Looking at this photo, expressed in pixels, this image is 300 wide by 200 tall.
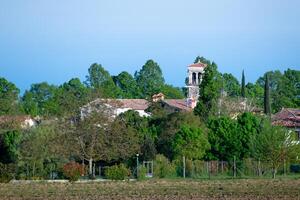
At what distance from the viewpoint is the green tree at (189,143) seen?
6562 cm

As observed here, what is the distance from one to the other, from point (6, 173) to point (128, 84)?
91330 millimetres

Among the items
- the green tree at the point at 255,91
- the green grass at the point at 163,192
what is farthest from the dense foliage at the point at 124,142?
the green tree at the point at 255,91

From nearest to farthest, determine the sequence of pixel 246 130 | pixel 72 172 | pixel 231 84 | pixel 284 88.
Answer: pixel 72 172 < pixel 246 130 < pixel 284 88 < pixel 231 84

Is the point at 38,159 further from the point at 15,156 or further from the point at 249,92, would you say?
the point at 249,92

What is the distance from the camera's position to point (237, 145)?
67.1 m

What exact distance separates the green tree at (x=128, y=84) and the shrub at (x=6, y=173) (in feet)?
276

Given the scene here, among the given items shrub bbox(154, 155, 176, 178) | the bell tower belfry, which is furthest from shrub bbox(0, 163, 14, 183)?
the bell tower belfry

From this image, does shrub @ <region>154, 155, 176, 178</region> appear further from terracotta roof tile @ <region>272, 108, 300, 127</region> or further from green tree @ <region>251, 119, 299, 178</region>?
terracotta roof tile @ <region>272, 108, 300, 127</region>

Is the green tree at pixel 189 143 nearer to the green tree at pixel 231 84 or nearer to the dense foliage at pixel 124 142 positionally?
the dense foliage at pixel 124 142

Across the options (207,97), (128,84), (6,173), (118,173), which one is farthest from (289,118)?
(128,84)

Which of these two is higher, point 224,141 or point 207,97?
point 207,97

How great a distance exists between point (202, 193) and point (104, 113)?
28.3 metres

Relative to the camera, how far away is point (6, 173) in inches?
2238

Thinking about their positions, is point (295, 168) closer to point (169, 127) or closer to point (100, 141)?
point (169, 127)
